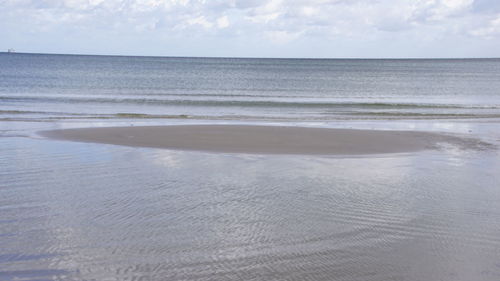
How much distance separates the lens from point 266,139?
1514 centimetres

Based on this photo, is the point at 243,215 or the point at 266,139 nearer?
the point at 243,215

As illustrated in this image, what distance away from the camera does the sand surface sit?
1357 cm

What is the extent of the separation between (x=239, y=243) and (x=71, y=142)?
913 centimetres

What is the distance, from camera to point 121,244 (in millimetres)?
6145

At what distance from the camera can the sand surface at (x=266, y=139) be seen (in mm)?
13570

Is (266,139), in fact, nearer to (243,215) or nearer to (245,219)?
(243,215)

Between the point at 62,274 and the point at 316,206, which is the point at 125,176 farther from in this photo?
the point at 62,274

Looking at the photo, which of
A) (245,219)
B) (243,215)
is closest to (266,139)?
(243,215)

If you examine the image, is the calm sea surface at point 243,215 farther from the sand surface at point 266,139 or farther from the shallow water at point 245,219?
the sand surface at point 266,139

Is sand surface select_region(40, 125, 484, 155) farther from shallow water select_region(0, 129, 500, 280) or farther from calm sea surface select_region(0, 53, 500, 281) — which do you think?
shallow water select_region(0, 129, 500, 280)

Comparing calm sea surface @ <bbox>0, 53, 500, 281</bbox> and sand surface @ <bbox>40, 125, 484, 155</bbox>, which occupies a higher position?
calm sea surface @ <bbox>0, 53, 500, 281</bbox>

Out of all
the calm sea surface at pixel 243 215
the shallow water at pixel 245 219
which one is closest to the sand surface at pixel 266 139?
the calm sea surface at pixel 243 215

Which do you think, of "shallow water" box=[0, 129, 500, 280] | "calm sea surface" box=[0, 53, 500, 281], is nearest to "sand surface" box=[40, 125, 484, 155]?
"calm sea surface" box=[0, 53, 500, 281]

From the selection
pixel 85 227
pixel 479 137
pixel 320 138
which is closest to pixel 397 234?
pixel 85 227
